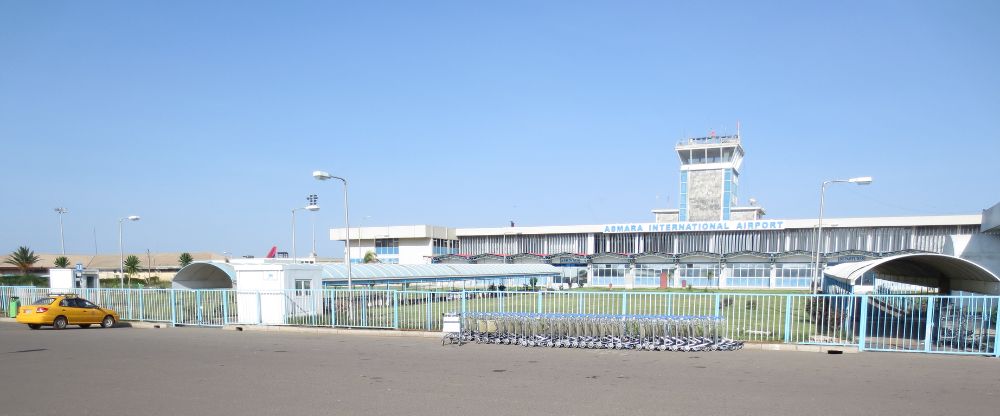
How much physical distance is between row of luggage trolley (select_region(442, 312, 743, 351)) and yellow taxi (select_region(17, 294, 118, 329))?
1310cm

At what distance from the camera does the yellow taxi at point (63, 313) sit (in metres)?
19.1

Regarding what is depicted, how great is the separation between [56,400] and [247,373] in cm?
290

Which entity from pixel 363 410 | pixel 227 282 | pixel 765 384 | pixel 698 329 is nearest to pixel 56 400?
pixel 363 410

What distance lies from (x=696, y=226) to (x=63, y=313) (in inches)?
2296

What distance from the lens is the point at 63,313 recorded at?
19.5 m

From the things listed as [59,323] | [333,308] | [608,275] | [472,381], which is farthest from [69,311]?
[608,275]

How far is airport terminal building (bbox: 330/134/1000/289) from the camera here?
191ft

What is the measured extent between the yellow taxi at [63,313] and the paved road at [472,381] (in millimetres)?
5687

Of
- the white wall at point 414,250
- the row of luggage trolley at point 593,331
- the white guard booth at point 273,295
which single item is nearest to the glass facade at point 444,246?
the white wall at point 414,250

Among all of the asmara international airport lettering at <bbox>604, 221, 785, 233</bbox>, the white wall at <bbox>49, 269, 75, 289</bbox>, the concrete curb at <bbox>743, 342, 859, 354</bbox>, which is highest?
the asmara international airport lettering at <bbox>604, 221, 785, 233</bbox>

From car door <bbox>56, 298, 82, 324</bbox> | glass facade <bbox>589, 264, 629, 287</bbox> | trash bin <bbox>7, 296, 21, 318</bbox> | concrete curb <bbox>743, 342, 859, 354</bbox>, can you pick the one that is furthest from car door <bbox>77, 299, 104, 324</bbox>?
glass facade <bbox>589, 264, 629, 287</bbox>

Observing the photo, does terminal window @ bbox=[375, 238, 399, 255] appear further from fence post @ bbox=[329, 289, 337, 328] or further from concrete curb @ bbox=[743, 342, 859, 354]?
concrete curb @ bbox=[743, 342, 859, 354]

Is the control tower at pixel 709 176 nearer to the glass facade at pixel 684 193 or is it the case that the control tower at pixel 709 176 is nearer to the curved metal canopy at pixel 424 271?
the glass facade at pixel 684 193

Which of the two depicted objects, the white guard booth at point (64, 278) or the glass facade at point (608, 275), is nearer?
the white guard booth at point (64, 278)
